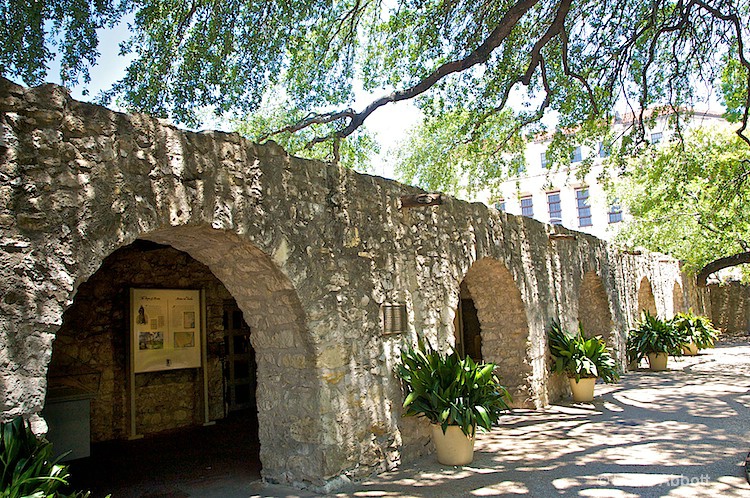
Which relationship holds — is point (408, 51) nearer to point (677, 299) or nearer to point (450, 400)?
point (450, 400)

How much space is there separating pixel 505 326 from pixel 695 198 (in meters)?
9.33

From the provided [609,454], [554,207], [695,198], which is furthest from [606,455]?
[554,207]

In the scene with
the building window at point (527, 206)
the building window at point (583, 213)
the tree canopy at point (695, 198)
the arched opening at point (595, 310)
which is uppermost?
the building window at point (527, 206)

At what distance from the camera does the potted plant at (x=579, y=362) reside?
762 cm

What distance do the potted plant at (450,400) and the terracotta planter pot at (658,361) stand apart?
708cm

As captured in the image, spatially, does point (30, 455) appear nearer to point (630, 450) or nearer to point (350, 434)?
point (350, 434)

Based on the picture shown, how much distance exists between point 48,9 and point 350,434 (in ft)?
18.2

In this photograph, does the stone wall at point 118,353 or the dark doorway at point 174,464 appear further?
the stone wall at point 118,353

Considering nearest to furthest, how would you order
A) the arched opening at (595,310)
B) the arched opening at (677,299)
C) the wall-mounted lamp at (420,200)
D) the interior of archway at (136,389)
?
the wall-mounted lamp at (420,200) < the interior of archway at (136,389) < the arched opening at (595,310) < the arched opening at (677,299)

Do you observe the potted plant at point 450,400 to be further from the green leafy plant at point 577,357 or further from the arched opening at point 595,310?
the arched opening at point 595,310

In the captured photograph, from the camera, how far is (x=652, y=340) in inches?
424

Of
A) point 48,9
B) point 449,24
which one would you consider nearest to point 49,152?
point 48,9

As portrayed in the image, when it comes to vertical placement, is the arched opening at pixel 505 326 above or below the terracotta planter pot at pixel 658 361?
above

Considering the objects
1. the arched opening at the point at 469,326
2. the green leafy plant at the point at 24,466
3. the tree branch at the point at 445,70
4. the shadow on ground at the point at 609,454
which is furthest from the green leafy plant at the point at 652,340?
the green leafy plant at the point at 24,466
